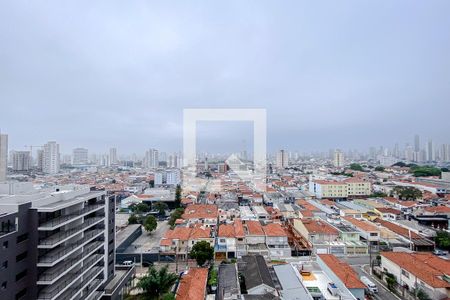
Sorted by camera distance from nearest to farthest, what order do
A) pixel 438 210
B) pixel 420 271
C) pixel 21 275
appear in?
pixel 21 275, pixel 420 271, pixel 438 210

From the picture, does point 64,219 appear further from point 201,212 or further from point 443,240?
point 443,240

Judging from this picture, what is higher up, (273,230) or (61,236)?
(61,236)

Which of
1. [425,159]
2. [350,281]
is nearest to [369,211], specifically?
[350,281]

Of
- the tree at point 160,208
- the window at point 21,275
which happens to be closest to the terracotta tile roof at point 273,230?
the window at point 21,275

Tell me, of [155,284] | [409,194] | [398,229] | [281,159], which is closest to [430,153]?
[281,159]

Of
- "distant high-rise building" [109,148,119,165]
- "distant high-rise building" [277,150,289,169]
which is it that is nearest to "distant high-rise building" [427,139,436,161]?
"distant high-rise building" [277,150,289,169]
